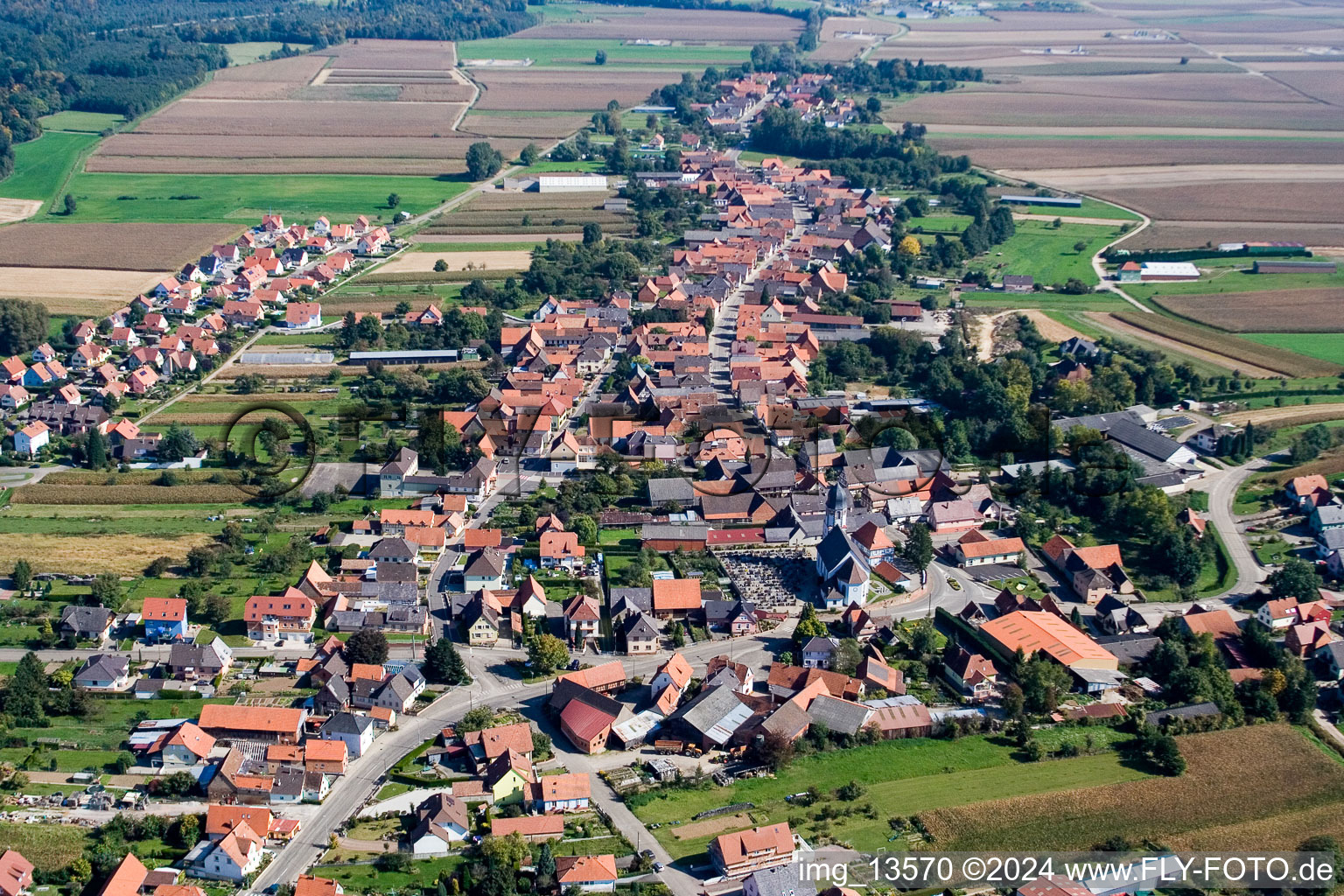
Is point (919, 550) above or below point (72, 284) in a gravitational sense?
below

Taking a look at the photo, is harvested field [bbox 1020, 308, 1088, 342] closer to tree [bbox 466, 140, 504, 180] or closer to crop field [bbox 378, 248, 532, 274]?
crop field [bbox 378, 248, 532, 274]

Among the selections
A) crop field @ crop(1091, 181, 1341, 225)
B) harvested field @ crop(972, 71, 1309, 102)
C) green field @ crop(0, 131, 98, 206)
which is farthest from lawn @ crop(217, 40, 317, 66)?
crop field @ crop(1091, 181, 1341, 225)

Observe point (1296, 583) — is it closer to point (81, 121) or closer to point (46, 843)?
point (46, 843)

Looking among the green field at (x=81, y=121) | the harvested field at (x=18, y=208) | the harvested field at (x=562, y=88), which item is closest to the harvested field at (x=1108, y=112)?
the harvested field at (x=562, y=88)

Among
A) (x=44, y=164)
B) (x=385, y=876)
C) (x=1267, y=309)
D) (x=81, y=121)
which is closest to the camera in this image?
(x=385, y=876)

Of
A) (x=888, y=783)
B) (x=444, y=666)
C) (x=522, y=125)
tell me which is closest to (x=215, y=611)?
(x=444, y=666)

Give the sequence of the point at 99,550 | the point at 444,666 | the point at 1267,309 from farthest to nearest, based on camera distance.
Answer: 1. the point at 1267,309
2. the point at 99,550
3. the point at 444,666

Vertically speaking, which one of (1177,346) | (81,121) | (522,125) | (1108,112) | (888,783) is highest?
(81,121)

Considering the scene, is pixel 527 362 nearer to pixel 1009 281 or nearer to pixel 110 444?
pixel 110 444
